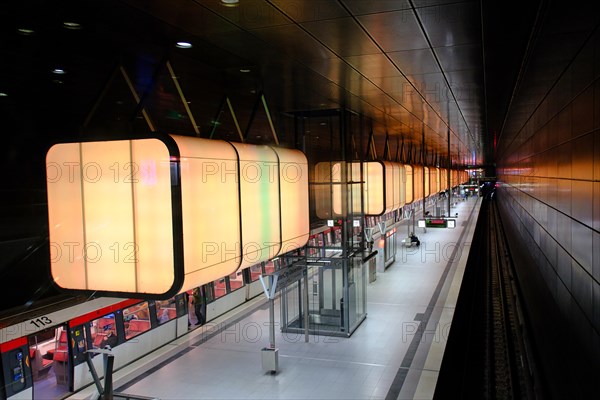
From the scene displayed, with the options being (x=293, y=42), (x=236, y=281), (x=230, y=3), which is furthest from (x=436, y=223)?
(x=230, y=3)

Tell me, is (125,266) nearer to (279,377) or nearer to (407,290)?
(279,377)

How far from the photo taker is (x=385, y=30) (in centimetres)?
375

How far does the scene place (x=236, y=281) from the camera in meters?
14.2

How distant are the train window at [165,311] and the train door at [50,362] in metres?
2.40

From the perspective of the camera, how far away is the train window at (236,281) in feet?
45.3

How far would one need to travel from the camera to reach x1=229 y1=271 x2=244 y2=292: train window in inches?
544

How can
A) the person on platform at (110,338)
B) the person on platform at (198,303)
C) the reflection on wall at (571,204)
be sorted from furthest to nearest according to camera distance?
1. the person on platform at (198,303)
2. the person on platform at (110,338)
3. the reflection on wall at (571,204)

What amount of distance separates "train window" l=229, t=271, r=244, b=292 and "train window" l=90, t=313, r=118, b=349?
14.1 feet

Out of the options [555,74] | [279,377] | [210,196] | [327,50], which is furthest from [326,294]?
[210,196]

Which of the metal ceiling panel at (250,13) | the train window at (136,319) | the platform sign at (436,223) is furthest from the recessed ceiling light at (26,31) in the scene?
the platform sign at (436,223)

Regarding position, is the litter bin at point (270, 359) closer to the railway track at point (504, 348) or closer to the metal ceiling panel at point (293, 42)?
the railway track at point (504, 348)

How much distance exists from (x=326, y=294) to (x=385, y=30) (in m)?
7.75

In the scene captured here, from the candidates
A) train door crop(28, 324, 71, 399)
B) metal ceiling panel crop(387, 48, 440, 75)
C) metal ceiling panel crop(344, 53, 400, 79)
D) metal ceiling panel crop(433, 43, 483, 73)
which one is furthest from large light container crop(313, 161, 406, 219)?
train door crop(28, 324, 71, 399)

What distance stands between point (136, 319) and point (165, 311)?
0.89 m
